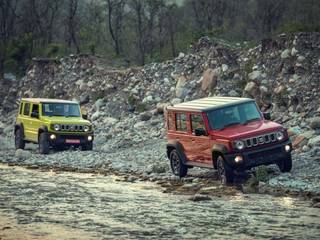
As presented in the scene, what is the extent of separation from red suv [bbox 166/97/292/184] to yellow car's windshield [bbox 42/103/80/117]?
7.95 m

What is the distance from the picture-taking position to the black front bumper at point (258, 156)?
17.0 m

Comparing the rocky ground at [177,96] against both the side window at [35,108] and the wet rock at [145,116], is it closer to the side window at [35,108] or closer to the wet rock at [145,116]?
the wet rock at [145,116]

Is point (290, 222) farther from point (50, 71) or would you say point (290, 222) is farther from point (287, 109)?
point (50, 71)

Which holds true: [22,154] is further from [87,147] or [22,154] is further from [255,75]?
[255,75]

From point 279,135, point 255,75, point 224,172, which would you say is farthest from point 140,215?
point 255,75

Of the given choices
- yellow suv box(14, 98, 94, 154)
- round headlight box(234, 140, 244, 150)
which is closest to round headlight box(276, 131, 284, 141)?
round headlight box(234, 140, 244, 150)

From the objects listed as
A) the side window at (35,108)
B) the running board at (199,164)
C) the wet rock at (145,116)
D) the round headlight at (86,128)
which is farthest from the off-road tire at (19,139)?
the running board at (199,164)

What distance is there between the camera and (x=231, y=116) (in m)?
17.9

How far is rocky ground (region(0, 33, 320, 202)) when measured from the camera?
2087 cm

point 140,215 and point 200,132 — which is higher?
point 200,132

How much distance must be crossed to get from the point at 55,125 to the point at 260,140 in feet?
34.2

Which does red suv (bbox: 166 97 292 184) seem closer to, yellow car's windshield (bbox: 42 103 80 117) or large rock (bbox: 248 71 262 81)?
yellow car's windshield (bbox: 42 103 80 117)

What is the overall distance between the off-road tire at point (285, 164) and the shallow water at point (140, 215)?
170cm

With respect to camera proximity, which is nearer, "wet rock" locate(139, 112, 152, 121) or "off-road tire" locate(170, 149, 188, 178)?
"off-road tire" locate(170, 149, 188, 178)
